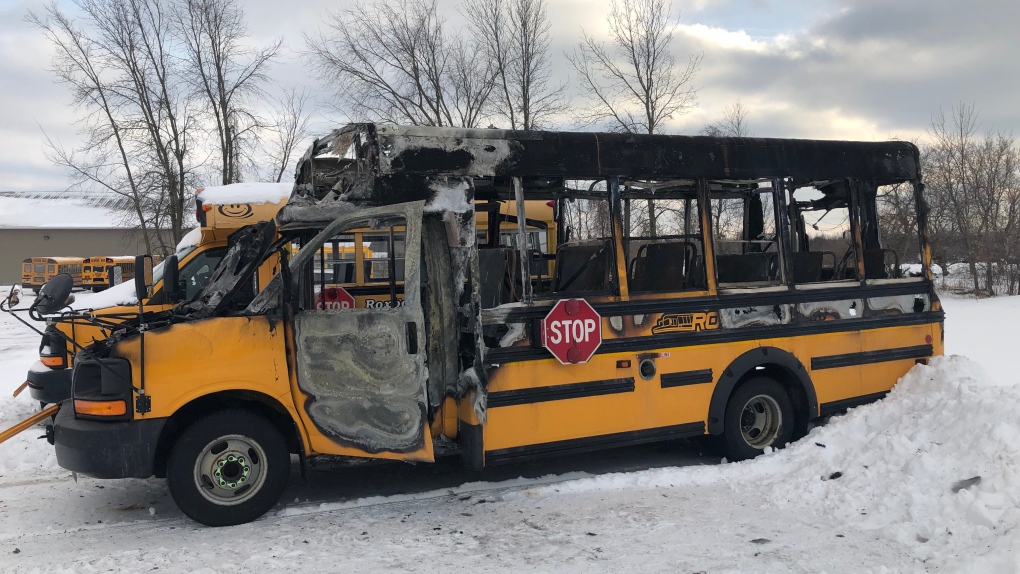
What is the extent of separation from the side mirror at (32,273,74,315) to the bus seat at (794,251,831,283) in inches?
237

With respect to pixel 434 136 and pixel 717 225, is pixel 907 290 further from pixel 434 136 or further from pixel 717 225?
pixel 434 136

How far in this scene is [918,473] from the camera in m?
5.17

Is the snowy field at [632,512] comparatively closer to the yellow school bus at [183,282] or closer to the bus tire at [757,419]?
the bus tire at [757,419]

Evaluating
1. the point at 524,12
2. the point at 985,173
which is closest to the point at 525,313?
the point at 524,12

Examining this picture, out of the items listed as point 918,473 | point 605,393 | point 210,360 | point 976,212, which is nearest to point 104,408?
point 210,360

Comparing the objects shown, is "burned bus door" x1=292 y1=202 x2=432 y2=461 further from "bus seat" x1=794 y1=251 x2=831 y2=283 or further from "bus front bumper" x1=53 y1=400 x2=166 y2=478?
"bus seat" x1=794 y1=251 x2=831 y2=283

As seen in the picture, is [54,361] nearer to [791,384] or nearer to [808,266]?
[791,384]

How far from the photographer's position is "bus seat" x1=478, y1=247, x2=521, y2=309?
5668 mm

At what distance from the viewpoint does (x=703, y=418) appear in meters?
6.18

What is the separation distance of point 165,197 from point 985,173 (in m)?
26.8

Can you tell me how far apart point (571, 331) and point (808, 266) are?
2.82 metres

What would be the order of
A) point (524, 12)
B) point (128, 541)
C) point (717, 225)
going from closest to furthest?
point (128, 541) → point (717, 225) → point (524, 12)

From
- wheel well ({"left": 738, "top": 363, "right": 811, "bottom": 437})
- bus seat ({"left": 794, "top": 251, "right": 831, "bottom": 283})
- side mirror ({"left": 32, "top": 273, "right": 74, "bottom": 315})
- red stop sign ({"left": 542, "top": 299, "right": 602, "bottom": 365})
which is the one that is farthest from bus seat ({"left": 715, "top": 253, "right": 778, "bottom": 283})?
side mirror ({"left": 32, "top": 273, "right": 74, "bottom": 315})

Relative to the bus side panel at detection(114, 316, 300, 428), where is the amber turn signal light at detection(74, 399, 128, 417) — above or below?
below
